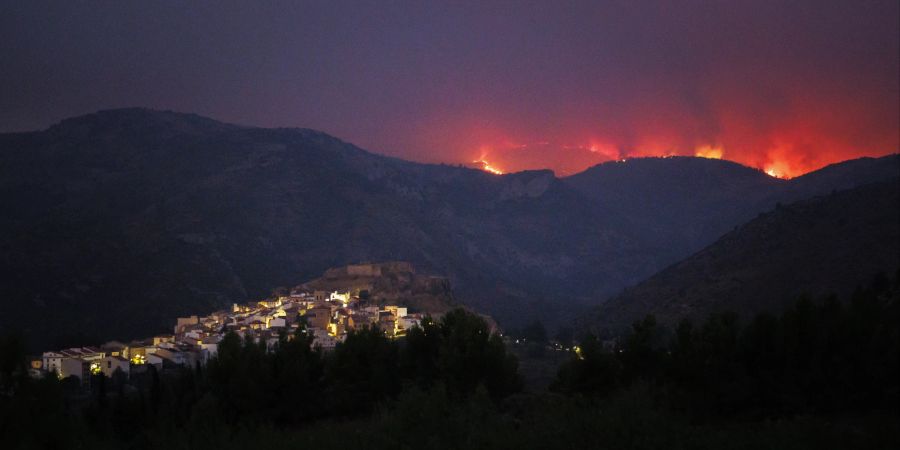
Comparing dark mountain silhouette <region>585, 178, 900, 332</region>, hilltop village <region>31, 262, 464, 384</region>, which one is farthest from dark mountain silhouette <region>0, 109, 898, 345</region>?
dark mountain silhouette <region>585, 178, 900, 332</region>

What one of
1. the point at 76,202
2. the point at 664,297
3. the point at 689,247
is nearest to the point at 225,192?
the point at 76,202

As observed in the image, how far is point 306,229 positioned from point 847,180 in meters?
82.8

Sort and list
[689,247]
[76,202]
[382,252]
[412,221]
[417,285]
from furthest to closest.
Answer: [689,247]
[412,221]
[382,252]
[76,202]
[417,285]

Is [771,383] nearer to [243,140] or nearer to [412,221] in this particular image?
[412,221]

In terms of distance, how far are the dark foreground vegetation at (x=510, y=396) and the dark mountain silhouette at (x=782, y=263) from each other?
49.1 ft

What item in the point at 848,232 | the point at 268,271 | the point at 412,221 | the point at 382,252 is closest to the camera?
the point at 848,232

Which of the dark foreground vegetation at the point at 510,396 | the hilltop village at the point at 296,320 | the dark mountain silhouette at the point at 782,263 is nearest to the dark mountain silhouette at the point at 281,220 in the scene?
the hilltop village at the point at 296,320

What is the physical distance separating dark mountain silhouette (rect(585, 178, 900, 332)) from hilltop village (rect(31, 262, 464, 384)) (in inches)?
673

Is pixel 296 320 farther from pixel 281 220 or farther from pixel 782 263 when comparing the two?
pixel 281 220

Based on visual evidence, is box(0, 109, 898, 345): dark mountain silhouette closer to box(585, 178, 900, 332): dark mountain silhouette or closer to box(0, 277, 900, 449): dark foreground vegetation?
box(585, 178, 900, 332): dark mountain silhouette

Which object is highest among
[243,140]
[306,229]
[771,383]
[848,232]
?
[243,140]

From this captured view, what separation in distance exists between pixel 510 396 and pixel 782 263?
129 ft

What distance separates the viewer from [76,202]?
314 feet

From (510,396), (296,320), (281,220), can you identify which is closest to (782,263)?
(296,320)
